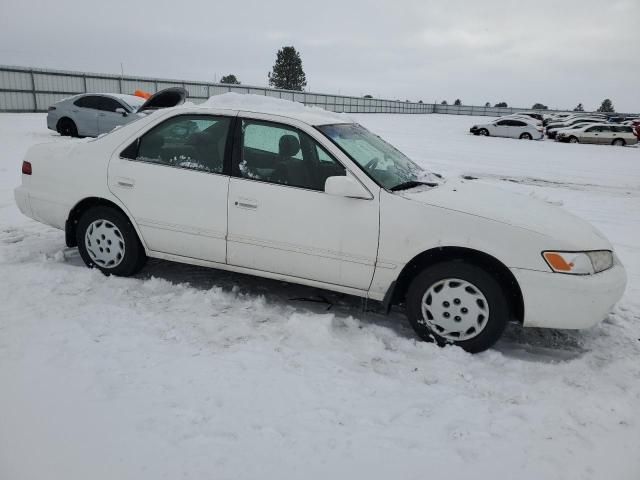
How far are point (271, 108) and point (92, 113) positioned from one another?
12.2 metres

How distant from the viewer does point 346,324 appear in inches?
148

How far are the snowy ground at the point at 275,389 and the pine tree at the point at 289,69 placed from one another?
74169mm

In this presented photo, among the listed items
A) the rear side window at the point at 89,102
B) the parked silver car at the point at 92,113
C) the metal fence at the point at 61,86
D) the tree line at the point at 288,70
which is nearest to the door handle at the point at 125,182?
the parked silver car at the point at 92,113

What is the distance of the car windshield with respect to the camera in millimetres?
3682

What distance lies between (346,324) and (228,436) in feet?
4.97

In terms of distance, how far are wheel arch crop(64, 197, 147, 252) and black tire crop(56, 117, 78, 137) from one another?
11.8 metres

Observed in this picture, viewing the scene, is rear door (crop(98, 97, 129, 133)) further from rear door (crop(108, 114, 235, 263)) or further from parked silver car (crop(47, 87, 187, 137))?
rear door (crop(108, 114, 235, 263))

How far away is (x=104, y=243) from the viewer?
14.1ft

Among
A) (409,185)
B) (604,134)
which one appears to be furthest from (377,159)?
(604,134)

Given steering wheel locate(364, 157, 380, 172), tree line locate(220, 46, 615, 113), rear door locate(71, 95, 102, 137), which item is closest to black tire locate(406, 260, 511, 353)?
steering wheel locate(364, 157, 380, 172)

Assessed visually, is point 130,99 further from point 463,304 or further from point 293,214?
point 463,304

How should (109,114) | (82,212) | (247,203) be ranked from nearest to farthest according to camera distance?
(247,203), (82,212), (109,114)

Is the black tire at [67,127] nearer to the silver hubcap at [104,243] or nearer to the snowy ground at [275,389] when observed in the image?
the snowy ground at [275,389]

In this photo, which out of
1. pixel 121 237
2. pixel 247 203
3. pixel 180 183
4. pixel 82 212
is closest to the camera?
pixel 247 203
